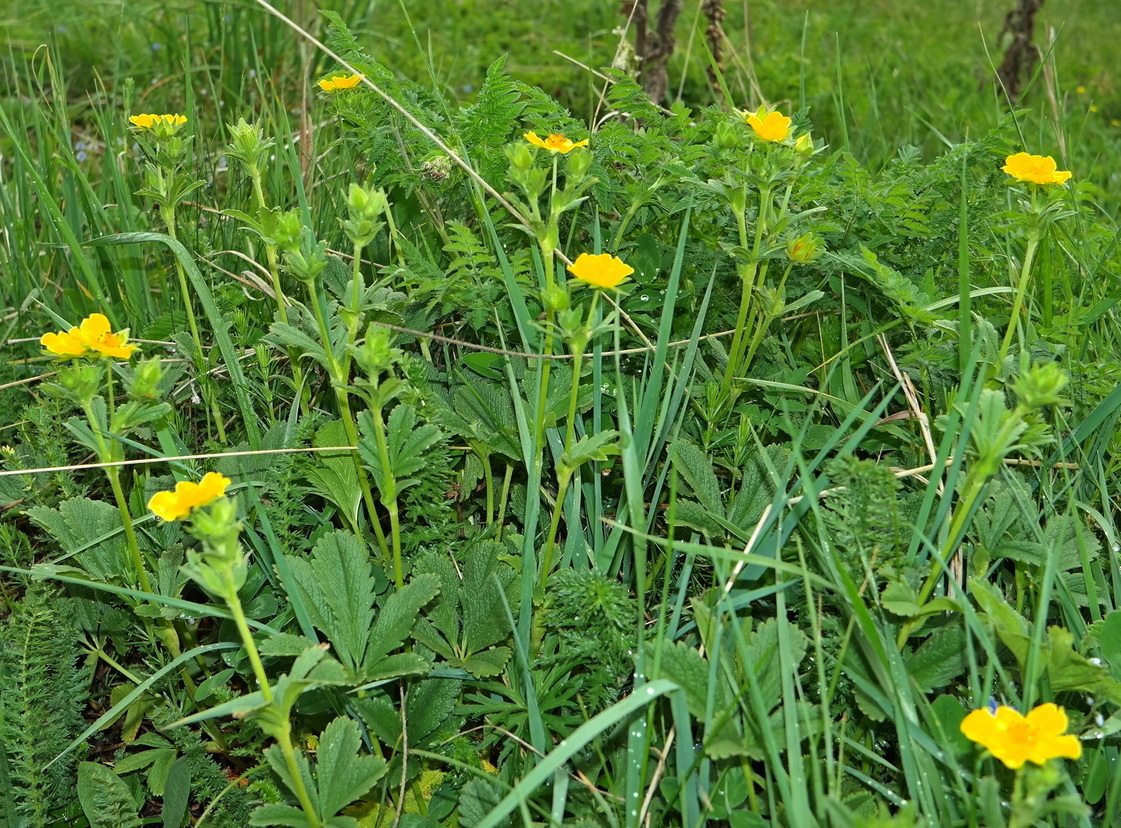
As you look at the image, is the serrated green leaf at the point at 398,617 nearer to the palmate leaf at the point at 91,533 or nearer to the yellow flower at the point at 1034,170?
the palmate leaf at the point at 91,533

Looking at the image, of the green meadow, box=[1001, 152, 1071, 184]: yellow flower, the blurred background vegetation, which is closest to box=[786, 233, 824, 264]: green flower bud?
the green meadow

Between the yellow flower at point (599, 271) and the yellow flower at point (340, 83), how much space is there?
70 centimetres

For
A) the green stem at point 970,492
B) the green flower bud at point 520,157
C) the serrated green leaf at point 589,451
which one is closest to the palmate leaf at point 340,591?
the serrated green leaf at point 589,451

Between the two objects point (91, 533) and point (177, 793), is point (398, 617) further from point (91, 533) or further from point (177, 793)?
point (91, 533)

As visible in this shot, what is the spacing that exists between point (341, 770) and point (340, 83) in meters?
1.15

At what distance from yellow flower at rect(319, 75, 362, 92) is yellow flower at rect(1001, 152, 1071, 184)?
109 centimetres

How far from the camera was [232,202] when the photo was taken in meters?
2.25

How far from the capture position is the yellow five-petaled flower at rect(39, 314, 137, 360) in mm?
1373

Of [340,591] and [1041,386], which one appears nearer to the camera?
[1041,386]

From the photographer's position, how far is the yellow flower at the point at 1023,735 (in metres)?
0.99

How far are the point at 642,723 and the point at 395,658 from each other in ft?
1.09

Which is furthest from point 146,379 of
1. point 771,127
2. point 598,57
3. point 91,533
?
point 598,57

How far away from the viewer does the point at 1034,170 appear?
1517mm

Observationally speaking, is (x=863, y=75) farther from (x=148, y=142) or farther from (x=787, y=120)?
(x=148, y=142)
